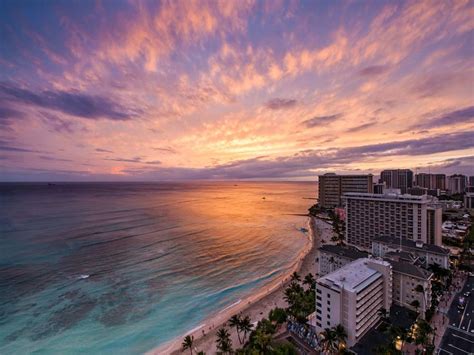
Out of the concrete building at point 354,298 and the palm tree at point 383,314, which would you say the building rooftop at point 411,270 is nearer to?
the concrete building at point 354,298

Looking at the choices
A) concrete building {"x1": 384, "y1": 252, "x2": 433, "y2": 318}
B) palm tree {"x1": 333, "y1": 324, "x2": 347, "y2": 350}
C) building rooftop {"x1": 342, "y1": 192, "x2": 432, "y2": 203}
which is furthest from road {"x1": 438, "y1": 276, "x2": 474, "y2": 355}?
building rooftop {"x1": 342, "y1": 192, "x2": 432, "y2": 203}

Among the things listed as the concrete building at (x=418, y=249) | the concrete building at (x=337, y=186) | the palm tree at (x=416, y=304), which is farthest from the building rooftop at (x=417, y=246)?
the concrete building at (x=337, y=186)

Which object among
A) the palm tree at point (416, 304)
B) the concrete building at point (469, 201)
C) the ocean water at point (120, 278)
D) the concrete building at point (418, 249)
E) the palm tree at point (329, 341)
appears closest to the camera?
the palm tree at point (329, 341)

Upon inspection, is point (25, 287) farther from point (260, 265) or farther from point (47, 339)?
point (260, 265)

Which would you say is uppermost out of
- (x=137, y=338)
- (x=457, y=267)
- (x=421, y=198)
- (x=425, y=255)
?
(x=421, y=198)

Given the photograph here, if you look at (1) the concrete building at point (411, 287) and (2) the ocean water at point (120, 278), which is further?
(2) the ocean water at point (120, 278)

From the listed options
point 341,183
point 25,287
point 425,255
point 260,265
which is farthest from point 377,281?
point 341,183

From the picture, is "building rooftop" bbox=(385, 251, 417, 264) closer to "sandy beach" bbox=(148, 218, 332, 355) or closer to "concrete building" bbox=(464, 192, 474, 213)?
"sandy beach" bbox=(148, 218, 332, 355)
